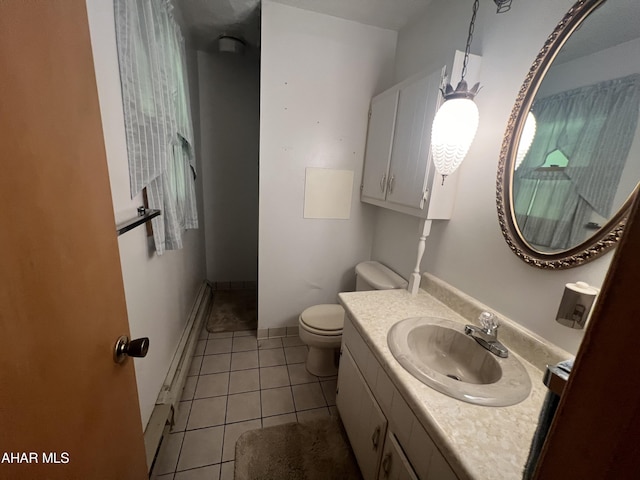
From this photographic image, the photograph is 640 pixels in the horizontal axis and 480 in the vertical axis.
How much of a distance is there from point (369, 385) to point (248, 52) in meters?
2.89

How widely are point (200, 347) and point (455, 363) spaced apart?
189 centimetres

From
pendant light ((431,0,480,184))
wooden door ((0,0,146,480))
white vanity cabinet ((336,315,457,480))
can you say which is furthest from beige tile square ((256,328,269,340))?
pendant light ((431,0,480,184))

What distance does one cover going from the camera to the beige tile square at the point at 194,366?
1.77 metres

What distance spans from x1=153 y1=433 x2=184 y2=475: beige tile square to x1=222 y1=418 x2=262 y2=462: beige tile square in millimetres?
228

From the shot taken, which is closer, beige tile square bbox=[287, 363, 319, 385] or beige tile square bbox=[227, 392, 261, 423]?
beige tile square bbox=[227, 392, 261, 423]

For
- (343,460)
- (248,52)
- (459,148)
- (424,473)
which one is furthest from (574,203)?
(248,52)

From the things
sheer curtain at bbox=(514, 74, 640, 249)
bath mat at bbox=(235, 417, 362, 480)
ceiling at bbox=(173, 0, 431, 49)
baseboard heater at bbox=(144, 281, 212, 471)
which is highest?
ceiling at bbox=(173, 0, 431, 49)

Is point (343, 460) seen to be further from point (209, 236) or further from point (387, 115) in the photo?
point (209, 236)

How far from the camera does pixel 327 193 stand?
6.44ft

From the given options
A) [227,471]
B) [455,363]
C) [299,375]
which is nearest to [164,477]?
[227,471]

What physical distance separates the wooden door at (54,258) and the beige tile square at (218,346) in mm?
1445

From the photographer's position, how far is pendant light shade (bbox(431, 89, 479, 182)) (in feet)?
3.25

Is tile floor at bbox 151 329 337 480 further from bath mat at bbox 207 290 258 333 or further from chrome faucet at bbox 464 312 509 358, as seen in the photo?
chrome faucet at bbox 464 312 509 358

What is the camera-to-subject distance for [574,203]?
0.81m
